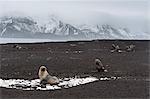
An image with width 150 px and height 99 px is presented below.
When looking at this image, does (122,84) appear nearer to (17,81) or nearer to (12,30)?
(17,81)

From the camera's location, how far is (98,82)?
19.2 m

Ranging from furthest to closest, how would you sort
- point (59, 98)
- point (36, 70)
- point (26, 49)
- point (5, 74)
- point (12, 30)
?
point (12, 30) → point (26, 49) → point (36, 70) → point (5, 74) → point (59, 98)

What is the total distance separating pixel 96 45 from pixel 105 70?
18950mm

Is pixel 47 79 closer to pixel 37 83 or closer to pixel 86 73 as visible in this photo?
pixel 37 83

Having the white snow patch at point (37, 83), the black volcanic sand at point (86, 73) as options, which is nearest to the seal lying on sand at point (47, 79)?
the white snow patch at point (37, 83)

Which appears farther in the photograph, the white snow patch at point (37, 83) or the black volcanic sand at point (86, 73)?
the white snow patch at point (37, 83)

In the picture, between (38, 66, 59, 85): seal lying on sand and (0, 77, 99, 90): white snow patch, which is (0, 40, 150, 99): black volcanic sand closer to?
(0, 77, 99, 90): white snow patch

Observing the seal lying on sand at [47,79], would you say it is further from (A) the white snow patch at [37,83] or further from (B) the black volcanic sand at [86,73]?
(B) the black volcanic sand at [86,73]

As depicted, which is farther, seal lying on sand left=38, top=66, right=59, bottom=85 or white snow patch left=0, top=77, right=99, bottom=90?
seal lying on sand left=38, top=66, right=59, bottom=85


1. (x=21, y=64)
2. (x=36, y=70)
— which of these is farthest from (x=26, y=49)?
(x=36, y=70)

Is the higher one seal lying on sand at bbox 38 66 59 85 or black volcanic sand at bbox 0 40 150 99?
seal lying on sand at bbox 38 66 59 85

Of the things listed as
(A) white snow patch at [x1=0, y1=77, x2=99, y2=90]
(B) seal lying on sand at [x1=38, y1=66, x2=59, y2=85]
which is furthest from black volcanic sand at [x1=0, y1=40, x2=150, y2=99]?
(B) seal lying on sand at [x1=38, y1=66, x2=59, y2=85]

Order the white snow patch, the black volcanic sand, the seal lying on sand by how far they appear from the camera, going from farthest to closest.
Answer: the seal lying on sand → the white snow patch → the black volcanic sand

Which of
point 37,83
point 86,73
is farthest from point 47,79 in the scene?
point 86,73
